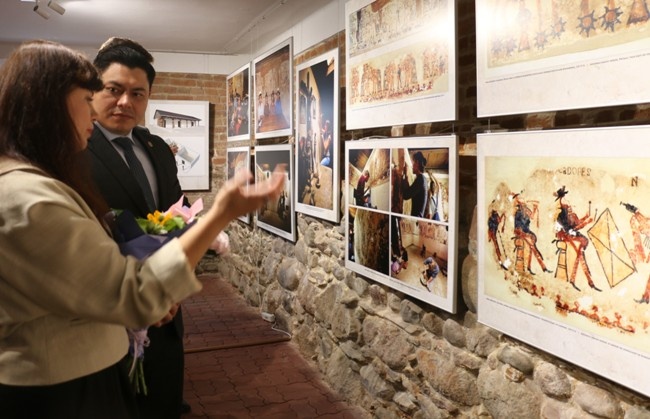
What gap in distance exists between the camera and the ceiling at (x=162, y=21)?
473cm

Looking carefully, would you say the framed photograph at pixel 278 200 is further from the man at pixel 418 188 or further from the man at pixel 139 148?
the man at pixel 139 148

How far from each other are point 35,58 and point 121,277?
536 millimetres

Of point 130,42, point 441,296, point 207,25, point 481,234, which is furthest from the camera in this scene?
point 207,25

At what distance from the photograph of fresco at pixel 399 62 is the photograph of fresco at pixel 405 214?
6.0 inches

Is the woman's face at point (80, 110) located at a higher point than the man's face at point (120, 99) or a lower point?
lower

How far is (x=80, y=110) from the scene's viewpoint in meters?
1.30

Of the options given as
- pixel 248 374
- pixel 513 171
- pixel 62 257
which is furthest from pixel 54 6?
pixel 62 257

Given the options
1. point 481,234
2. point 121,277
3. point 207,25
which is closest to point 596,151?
point 481,234

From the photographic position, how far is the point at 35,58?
1249 millimetres

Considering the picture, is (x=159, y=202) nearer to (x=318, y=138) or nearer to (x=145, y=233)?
(x=145, y=233)

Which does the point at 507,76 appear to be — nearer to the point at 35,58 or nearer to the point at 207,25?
the point at 35,58

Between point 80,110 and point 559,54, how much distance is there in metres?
1.50

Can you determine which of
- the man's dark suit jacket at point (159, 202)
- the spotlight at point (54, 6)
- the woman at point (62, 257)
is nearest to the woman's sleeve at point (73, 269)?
the woman at point (62, 257)

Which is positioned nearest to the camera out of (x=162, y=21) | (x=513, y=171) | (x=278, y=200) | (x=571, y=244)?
(x=571, y=244)
